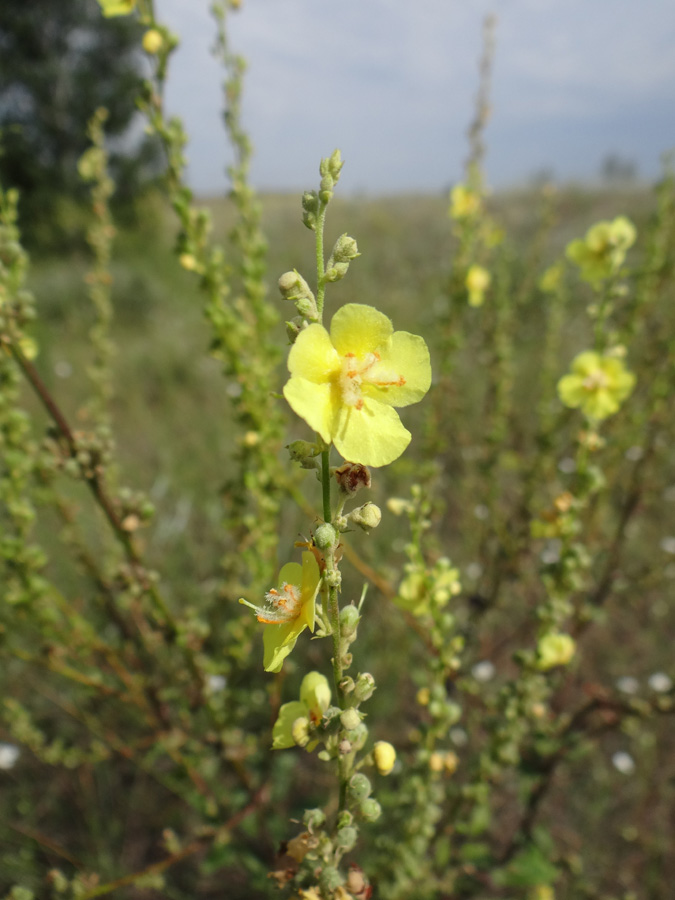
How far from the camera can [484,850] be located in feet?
7.98

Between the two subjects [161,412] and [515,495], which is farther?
[161,412]

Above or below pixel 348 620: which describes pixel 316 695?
below

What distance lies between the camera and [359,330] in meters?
1.11

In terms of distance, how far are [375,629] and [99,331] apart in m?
2.50

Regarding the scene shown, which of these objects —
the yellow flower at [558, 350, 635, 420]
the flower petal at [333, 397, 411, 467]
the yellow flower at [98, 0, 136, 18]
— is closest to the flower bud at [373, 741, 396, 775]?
the flower petal at [333, 397, 411, 467]

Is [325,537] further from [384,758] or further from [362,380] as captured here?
[384,758]

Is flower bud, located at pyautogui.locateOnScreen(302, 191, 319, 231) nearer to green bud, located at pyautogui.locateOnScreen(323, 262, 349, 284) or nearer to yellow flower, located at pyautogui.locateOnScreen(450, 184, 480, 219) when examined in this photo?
green bud, located at pyautogui.locateOnScreen(323, 262, 349, 284)

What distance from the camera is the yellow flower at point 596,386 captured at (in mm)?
2293

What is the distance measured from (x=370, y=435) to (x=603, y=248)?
1.91 metres

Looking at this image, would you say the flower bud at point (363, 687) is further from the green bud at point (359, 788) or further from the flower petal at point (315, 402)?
the flower petal at point (315, 402)

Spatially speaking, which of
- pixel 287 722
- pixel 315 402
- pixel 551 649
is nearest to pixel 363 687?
pixel 287 722

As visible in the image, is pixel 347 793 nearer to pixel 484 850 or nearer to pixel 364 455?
pixel 364 455

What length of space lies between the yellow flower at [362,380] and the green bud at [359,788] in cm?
64

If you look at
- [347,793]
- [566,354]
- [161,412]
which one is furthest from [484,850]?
[566,354]
